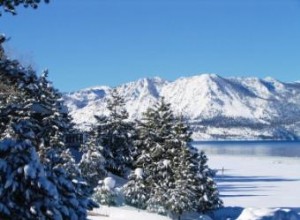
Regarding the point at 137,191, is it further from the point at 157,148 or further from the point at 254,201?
the point at 254,201

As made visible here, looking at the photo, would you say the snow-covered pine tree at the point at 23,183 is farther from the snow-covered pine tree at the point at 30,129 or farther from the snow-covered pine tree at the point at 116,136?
the snow-covered pine tree at the point at 116,136

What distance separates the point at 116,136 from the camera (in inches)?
1991

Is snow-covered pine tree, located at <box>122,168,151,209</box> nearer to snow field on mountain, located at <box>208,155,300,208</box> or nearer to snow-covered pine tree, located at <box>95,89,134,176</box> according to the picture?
snow-covered pine tree, located at <box>95,89,134,176</box>

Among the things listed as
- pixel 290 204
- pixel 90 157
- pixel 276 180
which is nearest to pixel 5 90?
pixel 90 157

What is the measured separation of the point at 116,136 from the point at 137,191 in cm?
1305

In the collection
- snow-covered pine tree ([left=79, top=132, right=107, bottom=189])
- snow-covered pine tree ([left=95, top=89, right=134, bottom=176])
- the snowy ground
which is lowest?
the snowy ground

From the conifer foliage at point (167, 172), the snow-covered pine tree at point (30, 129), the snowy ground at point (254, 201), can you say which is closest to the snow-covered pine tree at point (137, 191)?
the conifer foliage at point (167, 172)

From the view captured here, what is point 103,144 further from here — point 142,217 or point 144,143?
point 142,217

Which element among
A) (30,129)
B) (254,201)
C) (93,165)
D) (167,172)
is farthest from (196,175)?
(30,129)

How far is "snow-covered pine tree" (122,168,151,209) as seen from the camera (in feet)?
123

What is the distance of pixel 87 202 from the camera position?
14156 millimetres

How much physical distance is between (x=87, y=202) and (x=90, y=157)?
1147 inches

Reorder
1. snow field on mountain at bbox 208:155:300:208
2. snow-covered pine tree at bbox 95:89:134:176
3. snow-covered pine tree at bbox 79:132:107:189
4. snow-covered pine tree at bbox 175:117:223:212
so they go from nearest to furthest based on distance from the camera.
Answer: snow-covered pine tree at bbox 175:117:223:212 → snow-covered pine tree at bbox 79:132:107:189 → snow-covered pine tree at bbox 95:89:134:176 → snow field on mountain at bbox 208:155:300:208

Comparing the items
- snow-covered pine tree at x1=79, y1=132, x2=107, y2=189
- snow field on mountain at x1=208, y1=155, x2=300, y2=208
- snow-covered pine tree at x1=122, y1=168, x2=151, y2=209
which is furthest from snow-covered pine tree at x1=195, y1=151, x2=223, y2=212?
snow field on mountain at x1=208, y1=155, x2=300, y2=208
